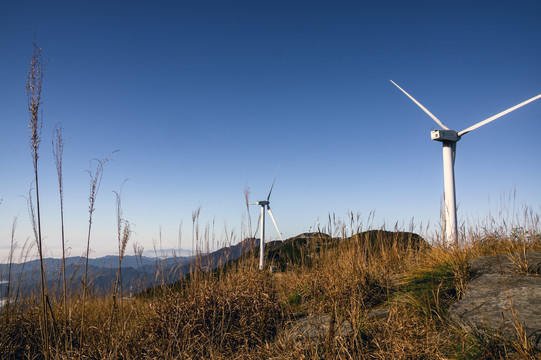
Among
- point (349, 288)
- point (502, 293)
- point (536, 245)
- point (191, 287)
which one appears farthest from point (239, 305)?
point (536, 245)

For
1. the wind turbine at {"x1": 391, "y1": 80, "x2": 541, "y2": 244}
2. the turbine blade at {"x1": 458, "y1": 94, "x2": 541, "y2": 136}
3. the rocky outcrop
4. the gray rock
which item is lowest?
the gray rock

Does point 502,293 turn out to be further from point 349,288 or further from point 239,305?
point 239,305

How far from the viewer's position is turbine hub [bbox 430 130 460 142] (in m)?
9.84

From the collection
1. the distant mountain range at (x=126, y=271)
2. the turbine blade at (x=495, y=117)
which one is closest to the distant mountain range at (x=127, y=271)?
the distant mountain range at (x=126, y=271)

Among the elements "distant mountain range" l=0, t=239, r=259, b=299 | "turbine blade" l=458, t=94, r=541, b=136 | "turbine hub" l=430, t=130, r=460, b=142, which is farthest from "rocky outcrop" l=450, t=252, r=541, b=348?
"turbine blade" l=458, t=94, r=541, b=136

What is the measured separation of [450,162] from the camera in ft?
31.5

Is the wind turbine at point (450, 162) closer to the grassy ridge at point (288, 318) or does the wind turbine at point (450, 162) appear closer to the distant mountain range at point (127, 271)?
the grassy ridge at point (288, 318)

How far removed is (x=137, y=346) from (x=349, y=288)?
3.54 metres

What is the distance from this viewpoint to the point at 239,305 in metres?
5.38

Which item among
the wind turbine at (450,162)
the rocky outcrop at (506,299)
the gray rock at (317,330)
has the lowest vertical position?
the gray rock at (317,330)

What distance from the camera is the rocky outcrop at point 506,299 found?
369 cm

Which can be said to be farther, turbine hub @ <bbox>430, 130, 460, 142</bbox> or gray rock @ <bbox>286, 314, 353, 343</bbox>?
turbine hub @ <bbox>430, 130, 460, 142</bbox>

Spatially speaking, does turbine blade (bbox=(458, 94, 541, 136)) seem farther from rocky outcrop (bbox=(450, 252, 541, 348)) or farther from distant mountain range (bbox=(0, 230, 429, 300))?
distant mountain range (bbox=(0, 230, 429, 300))

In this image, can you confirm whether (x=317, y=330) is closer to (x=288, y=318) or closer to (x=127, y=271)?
(x=288, y=318)
